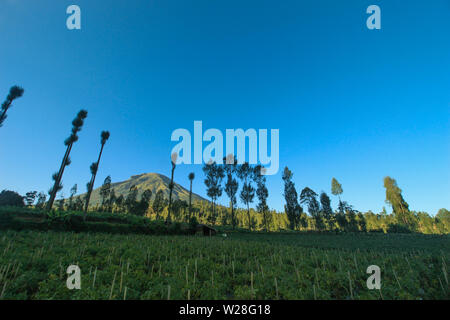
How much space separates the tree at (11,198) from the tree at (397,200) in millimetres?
95556

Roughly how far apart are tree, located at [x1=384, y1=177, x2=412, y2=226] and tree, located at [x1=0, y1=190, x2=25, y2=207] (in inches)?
3762

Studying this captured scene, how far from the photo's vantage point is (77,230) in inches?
672

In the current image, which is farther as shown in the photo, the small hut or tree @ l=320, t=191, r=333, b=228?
tree @ l=320, t=191, r=333, b=228

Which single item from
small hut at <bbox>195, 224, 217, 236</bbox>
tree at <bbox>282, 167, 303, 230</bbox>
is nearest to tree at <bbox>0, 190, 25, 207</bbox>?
small hut at <bbox>195, 224, 217, 236</bbox>

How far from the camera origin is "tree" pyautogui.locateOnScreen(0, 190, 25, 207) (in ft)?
115

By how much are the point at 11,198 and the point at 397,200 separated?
9870 cm

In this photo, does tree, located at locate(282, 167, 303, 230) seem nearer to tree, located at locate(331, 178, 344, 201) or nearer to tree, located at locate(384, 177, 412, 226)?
tree, located at locate(331, 178, 344, 201)

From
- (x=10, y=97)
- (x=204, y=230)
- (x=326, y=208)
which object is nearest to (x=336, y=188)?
(x=326, y=208)

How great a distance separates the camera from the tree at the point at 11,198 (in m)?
35.0

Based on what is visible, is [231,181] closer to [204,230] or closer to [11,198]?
[204,230]

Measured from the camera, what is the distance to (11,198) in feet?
118
